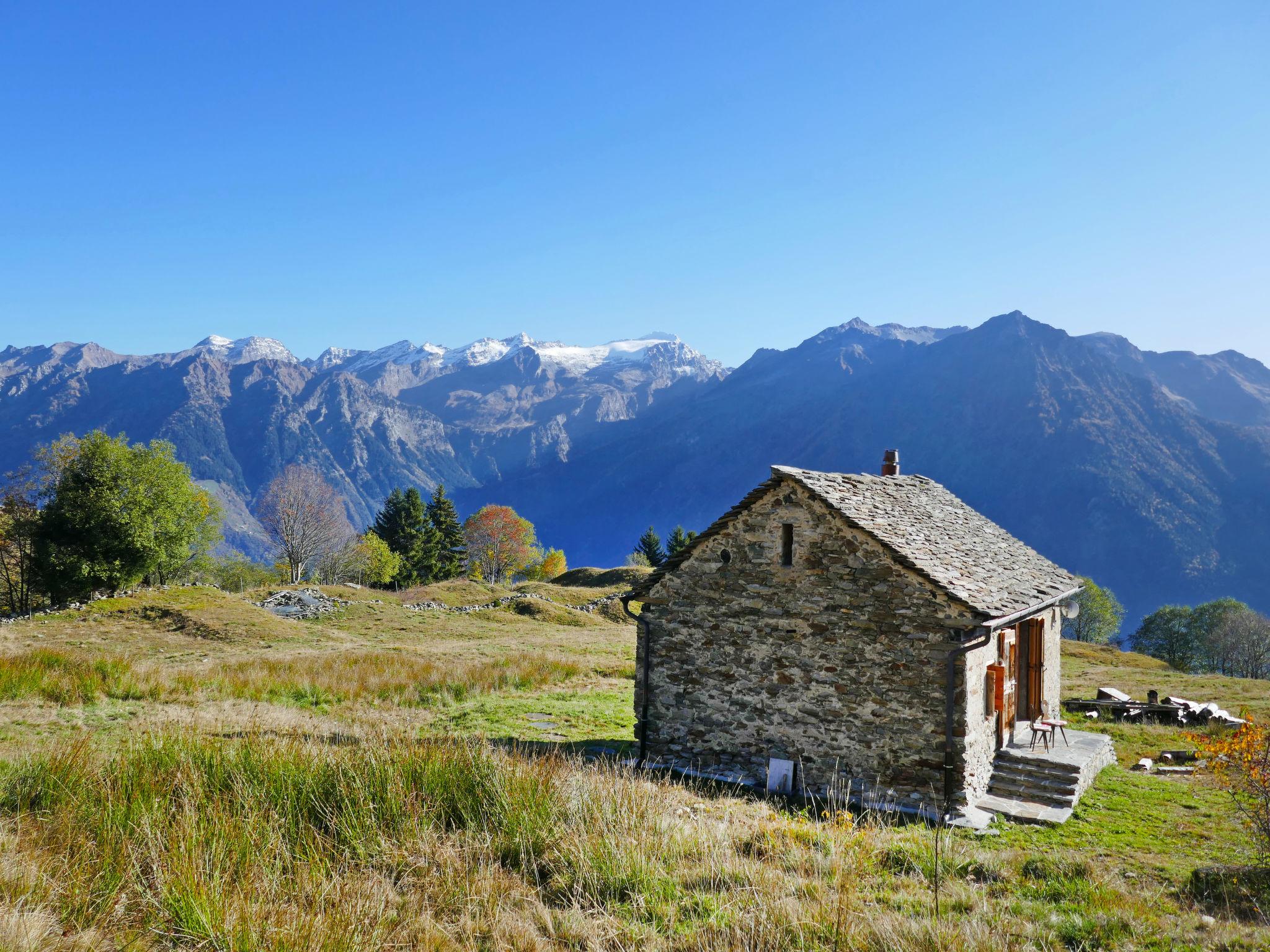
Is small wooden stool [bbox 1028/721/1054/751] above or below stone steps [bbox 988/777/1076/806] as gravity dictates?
above

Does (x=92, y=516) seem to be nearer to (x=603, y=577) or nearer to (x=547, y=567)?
(x=603, y=577)

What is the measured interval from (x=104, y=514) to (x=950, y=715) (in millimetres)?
41443

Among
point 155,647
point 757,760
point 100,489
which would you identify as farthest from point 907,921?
point 100,489

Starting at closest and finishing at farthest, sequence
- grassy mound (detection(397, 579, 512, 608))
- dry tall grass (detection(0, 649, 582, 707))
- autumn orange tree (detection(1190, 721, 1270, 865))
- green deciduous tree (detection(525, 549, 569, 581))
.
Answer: autumn orange tree (detection(1190, 721, 1270, 865))
dry tall grass (detection(0, 649, 582, 707))
grassy mound (detection(397, 579, 512, 608))
green deciduous tree (detection(525, 549, 569, 581))

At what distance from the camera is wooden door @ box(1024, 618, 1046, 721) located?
17.5 meters

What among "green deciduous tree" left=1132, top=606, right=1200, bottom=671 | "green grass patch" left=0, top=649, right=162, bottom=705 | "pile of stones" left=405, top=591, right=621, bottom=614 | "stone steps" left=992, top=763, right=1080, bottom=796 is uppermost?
"green grass patch" left=0, top=649, right=162, bottom=705

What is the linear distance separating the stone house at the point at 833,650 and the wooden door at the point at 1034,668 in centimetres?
108

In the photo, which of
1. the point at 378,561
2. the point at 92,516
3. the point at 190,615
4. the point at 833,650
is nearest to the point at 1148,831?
the point at 833,650

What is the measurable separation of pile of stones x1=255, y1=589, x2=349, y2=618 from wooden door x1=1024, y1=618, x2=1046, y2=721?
1345 inches

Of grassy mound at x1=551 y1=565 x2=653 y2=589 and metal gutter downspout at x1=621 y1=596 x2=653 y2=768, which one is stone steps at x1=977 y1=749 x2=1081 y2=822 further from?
grassy mound at x1=551 y1=565 x2=653 y2=589

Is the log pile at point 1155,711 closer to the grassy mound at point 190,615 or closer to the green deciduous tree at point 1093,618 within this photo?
the grassy mound at point 190,615

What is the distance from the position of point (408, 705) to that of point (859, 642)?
1255cm

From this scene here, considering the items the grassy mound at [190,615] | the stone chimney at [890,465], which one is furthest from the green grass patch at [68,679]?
the stone chimney at [890,465]

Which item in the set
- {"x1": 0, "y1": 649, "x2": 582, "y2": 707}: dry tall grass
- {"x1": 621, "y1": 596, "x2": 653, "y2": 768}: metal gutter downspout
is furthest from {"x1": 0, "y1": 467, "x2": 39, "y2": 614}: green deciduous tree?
{"x1": 621, "y1": 596, "x2": 653, "y2": 768}: metal gutter downspout
